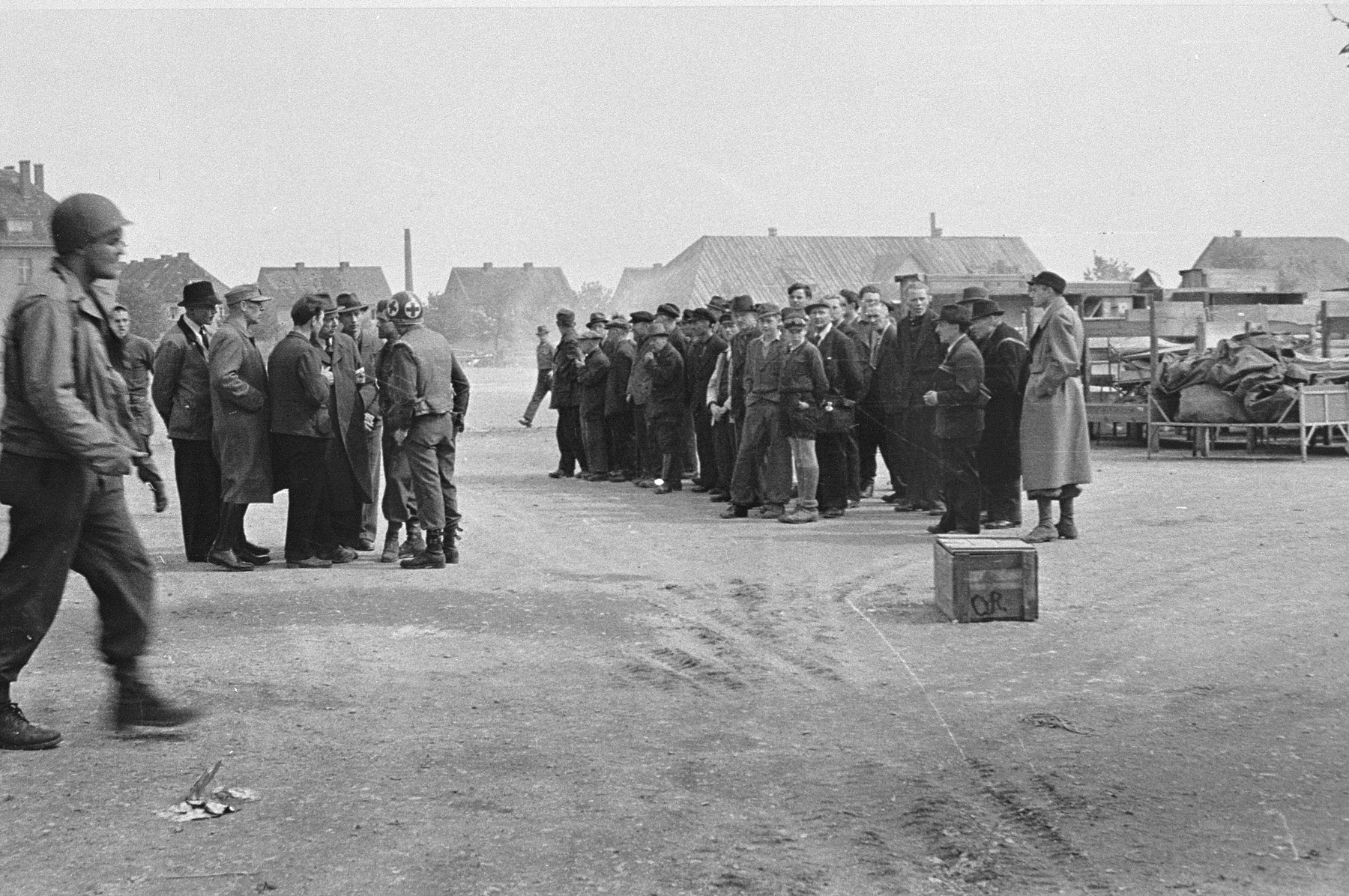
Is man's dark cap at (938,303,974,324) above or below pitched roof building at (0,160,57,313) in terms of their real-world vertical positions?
below

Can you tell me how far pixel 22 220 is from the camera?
60.1 metres

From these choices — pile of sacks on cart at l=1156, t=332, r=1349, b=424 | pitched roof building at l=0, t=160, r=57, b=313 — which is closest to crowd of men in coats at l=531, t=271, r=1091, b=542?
pile of sacks on cart at l=1156, t=332, r=1349, b=424

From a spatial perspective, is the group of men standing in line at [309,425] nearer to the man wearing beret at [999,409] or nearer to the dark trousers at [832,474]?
the dark trousers at [832,474]

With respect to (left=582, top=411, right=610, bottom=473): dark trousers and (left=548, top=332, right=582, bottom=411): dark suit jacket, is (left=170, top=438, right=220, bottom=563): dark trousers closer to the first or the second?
(left=582, top=411, right=610, bottom=473): dark trousers

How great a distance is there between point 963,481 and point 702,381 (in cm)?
507

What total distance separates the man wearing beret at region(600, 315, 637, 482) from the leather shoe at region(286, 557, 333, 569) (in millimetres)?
7217

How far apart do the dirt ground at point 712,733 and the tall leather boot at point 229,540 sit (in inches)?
10.3

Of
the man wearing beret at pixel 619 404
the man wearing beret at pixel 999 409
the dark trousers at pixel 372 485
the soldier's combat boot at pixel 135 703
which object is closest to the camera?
the soldier's combat boot at pixel 135 703

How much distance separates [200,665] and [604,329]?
42.2 ft

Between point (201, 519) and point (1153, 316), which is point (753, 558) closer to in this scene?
point (201, 519)

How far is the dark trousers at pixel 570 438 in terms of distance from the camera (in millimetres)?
18750

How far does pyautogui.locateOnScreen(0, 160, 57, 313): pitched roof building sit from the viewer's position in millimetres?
54594

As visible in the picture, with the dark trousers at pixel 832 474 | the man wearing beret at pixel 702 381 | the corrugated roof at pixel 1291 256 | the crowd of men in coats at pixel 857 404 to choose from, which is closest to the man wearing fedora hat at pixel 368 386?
the crowd of men in coats at pixel 857 404

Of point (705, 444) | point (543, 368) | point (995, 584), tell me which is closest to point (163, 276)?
point (543, 368)
